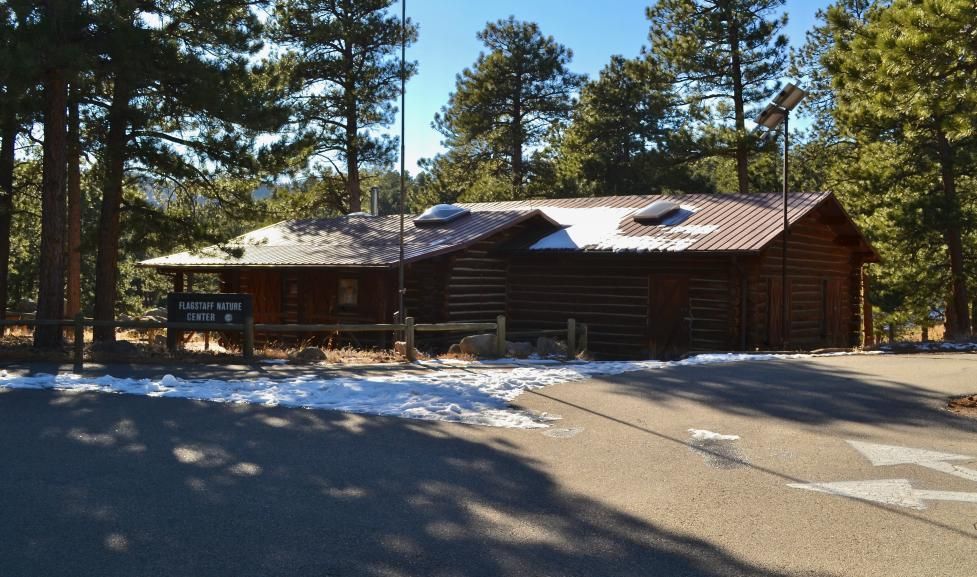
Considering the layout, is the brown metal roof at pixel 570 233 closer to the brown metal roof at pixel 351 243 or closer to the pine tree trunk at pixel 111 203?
the brown metal roof at pixel 351 243

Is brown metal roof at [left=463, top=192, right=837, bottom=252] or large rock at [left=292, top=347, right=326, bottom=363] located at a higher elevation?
brown metal roof at [left=463, top=192, right=837, bottom=252]

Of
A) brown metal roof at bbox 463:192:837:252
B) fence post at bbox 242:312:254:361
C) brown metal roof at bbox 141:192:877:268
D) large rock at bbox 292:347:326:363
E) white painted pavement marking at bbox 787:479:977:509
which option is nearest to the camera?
white painted pavement marking at bbox 787:479:977:509

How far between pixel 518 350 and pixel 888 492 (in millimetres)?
11332

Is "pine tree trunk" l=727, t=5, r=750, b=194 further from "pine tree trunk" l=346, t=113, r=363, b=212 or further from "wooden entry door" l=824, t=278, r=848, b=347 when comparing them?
"pine tree trunk" l=346, t=113, r=363, b=212

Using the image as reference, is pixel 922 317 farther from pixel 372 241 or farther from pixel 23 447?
pixel 23 447

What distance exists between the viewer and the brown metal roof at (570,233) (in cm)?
2092

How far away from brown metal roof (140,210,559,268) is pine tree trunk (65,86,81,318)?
240cm

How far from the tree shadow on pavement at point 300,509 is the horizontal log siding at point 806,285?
43.6 ft

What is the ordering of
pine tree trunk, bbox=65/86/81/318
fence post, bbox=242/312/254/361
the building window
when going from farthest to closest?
1. the building window
2. pine tree trunk, bbox=65/86/81/318
3. fence post, bbox=242/312/254/361

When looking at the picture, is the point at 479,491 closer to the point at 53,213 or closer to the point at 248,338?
the point at 248,338

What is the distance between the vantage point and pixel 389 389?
1220cm

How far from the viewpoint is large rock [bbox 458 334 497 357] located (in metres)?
17.2

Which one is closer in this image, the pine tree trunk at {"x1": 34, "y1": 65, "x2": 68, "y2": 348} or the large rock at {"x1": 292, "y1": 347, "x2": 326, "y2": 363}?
the large rock at {"x1": 292, "y1": 347, "x2": 326, "y2": 363}

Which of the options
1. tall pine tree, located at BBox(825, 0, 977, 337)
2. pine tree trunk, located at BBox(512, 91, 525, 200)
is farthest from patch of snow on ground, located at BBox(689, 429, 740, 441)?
pine tree trunk, located at BBox(512, 91, 525, 200)
